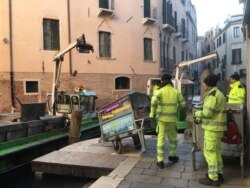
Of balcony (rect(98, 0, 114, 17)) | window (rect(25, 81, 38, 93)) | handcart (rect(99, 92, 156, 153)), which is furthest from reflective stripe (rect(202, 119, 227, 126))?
balcony (rect(98, 0, 114, 17))

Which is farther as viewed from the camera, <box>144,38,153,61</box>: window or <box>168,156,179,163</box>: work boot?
<box>144,38,153,61</box>: window

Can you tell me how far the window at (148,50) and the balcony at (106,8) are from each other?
368cm

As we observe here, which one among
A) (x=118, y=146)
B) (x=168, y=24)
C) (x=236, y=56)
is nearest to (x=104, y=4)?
(x=168, y=24)

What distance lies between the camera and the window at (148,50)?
27438mm

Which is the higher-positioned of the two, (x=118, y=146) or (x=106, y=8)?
(x=106, y=8)

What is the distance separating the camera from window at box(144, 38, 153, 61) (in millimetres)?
27438

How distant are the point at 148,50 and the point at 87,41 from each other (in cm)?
534

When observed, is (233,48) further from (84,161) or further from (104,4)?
(84,161)

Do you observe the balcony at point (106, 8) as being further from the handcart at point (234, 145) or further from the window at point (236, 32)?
the window at point (236, 32)

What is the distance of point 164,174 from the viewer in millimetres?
6918

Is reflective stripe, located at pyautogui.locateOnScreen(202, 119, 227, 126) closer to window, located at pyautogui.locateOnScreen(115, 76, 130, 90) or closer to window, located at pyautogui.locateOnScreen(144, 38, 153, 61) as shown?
window, located at pyautogui.locateOnScreen(115, 76, 130, 90)

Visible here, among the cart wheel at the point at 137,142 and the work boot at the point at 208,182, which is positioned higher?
the cart wheel at the point at 137,142

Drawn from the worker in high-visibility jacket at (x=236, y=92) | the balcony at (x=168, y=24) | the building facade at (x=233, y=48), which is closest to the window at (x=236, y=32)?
the building facade at (x=233, y=48)

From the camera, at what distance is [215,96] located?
20.1ft
